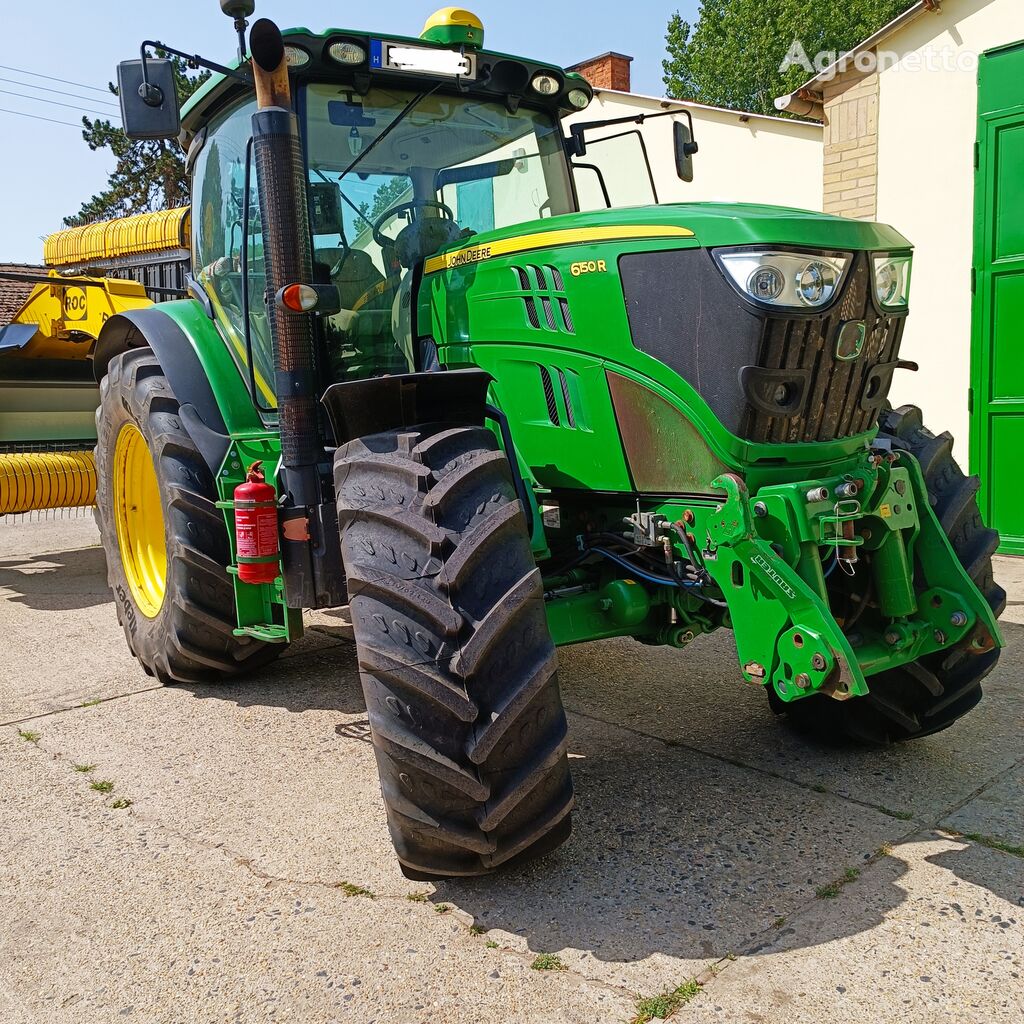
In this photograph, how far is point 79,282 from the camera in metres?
7.08

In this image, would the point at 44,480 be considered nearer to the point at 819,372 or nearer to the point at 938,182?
the point at 819,372

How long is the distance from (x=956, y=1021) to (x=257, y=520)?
8.18ft

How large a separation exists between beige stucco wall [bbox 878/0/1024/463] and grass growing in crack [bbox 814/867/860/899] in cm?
536

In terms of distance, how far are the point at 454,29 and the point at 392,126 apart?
0.44 meters

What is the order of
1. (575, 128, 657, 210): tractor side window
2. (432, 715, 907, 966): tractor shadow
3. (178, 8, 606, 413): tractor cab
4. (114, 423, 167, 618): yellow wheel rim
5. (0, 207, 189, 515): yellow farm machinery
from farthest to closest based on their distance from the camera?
1. (0, 207, 189, 515): yellow farm machinery
2. (114, 423, 167, 618): yellow wheel rim
3. (575, 128, 657, 210): tractor side window
4. (178, 8, 606, 413): tractor cab
5. (432, 715, 907, 966): tractor shadow

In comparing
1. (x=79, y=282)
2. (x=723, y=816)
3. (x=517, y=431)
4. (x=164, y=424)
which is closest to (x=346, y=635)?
(x=164, y=424)

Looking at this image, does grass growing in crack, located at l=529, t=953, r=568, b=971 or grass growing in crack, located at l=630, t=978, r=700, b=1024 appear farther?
grass growing in crack, located at l=529, t=953, r=568, b=971

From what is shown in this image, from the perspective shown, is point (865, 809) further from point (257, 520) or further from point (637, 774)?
point (257, 520)

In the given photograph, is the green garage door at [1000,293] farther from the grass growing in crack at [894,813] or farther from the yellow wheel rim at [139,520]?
the yellow wheel rim at [139,520]

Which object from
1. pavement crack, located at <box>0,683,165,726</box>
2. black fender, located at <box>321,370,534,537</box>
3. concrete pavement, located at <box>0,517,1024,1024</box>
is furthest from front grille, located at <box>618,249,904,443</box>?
pavement crack, located at <box>0,683,165,726</box>

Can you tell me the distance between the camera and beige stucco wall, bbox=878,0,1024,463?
7223mm

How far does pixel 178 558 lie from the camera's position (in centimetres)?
414

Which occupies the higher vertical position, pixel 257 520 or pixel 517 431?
pixel 517 431

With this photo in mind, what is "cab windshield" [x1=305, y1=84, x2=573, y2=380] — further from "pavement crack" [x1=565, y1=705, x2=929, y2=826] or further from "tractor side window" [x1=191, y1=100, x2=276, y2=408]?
"pavement crack" [x1=565, y1=705, x2=929, y2=826]
